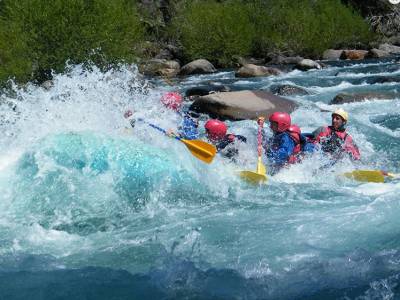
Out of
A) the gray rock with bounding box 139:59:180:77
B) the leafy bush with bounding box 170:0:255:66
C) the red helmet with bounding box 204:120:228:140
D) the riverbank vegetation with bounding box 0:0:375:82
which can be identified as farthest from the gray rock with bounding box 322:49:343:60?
the red helmet with bounding box 204:120:228:140

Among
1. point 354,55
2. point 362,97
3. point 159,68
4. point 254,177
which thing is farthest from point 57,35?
point 354,55

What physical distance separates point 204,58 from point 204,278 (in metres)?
22.9

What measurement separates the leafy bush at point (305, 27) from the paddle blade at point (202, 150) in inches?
895

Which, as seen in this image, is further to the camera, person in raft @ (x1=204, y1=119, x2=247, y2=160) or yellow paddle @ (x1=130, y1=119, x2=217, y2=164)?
person in raft @ (x1=204, y1=119, x2=247, y2=160)

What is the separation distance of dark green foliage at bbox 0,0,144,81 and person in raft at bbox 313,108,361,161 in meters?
11.0

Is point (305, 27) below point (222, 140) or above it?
below

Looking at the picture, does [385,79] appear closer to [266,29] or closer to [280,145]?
[280,145]

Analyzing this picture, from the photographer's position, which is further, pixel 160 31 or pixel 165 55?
pixel 160 31

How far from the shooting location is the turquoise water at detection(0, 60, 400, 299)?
13.0ft

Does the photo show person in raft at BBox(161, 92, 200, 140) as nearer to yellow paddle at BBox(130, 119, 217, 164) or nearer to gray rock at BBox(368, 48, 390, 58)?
yellow paddle at BBox(130, 119, 217, 164)

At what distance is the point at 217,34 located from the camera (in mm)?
26500

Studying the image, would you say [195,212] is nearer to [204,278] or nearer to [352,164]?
[204,278]

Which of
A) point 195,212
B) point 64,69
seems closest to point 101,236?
point 195,212

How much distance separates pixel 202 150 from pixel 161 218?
1273mm
